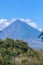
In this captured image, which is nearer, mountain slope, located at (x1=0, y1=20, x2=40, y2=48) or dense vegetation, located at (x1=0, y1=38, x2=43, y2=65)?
dense vegetation, located at (x1=0, y1=38, x2=43, y2=65)

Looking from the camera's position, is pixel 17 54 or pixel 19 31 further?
pixel 19 31

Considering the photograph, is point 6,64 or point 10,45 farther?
point 10,45

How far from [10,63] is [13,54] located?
253 cm

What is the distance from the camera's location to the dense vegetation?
24.1m

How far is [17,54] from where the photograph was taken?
2602cm

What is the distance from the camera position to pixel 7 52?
2569 centimetres

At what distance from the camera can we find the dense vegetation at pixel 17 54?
2412cm

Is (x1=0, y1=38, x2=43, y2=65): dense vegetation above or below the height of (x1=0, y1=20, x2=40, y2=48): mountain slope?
below

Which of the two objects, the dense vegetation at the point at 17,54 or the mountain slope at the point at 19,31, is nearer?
the dense vegetation at the point at 17,54

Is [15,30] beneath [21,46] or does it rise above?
above

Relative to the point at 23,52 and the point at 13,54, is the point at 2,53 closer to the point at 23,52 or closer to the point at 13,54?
the point at 13,54

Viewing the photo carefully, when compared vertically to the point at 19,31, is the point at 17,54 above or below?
below

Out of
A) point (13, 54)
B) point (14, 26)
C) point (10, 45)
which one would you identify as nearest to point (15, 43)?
point (10, 45)

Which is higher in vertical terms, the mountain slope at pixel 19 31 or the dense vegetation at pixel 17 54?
the mountain slope at pixel 19 31
